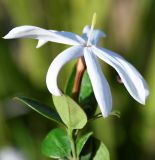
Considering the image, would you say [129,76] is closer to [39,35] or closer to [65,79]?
[39,35]

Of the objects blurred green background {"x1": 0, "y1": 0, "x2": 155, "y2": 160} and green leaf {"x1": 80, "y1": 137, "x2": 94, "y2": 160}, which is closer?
green leaf {"x1": 80, "y1": 137, "x2": 94, "y2": 160}

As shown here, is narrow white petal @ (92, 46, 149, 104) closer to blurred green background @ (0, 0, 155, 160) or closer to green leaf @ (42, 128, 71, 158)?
green leaf @ (42, 128, 71, 158)

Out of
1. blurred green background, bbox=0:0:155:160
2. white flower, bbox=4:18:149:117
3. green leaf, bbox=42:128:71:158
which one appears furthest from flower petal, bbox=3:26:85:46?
blurred green background, bbox=0:0:155:160

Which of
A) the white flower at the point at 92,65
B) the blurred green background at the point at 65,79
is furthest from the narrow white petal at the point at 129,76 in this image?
the blurred green background at the point at 65,79

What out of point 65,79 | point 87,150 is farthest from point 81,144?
point 65,79

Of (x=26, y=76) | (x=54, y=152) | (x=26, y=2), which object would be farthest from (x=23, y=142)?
(x=54, y=152)

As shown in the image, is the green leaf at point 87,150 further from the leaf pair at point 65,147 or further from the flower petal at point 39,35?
the flower petal at point 39,35
